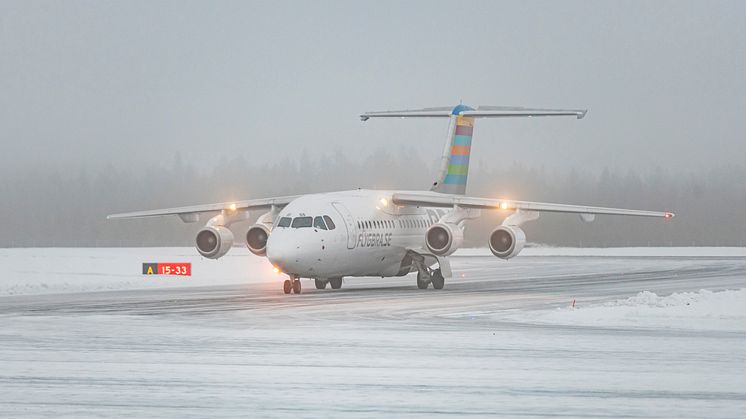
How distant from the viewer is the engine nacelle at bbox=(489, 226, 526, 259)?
123 feet

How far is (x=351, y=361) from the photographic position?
16078 mm

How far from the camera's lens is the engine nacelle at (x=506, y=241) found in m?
37.4

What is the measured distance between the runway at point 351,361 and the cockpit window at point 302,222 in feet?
13.1

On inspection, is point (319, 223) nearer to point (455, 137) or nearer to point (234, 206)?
point (234, 206)

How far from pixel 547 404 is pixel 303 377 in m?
3.52

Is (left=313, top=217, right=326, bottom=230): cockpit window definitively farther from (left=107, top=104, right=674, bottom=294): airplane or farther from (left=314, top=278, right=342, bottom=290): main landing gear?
(left=314, top=278, right=342, bottom=290): main landing gear

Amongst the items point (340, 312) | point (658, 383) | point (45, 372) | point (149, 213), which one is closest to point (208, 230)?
point (149, 213)

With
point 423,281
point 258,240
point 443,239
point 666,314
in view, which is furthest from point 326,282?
point 666,314

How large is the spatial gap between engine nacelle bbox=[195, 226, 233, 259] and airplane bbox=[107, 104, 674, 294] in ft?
0.11

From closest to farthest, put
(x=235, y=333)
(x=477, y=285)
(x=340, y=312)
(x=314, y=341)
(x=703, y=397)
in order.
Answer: (x=703, y=397)
(x=314, y=341)
(x=235, y=333)
(x=340, y=312)
(x=477, y=285)

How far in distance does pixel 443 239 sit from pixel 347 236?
3.78 metres

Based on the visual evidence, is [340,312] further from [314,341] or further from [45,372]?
[45,372]

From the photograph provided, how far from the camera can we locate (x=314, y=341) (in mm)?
19109

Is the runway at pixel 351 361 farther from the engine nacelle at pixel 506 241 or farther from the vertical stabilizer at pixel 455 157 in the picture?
the vertical stabilizer at pixel 455 157
